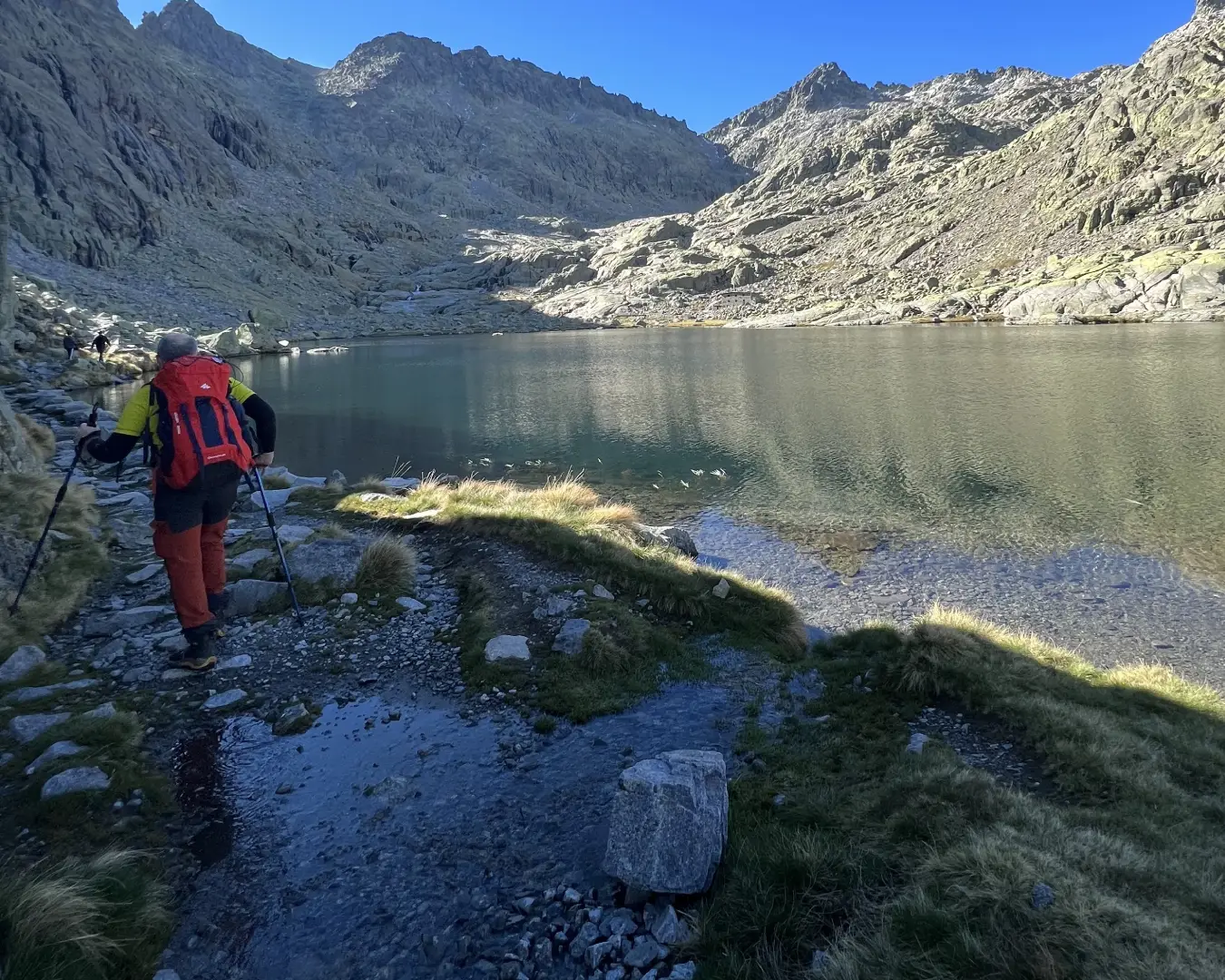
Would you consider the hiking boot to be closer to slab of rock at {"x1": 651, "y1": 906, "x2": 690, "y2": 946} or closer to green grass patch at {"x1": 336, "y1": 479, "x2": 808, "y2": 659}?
green grass patch at {"x1": 336, "y1": 479, "x2": 808, "y2": 659}

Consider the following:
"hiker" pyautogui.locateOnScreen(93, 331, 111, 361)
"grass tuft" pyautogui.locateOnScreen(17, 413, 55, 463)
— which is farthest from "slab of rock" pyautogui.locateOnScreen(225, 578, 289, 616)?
"hiker" pyautogui.locateOnScreen(93, 331, 111, 361)

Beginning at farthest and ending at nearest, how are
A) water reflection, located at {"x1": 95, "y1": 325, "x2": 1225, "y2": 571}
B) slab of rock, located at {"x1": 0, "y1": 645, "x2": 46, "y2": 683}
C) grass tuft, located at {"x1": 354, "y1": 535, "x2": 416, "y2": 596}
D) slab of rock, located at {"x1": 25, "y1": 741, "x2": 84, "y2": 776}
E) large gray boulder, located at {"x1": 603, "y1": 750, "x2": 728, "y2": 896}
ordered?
water reflection, located at {"x1": 95, "y1": 325, "x2": 1225, "y2": 571} < grass tuft, located at {"x1": 354, "y1": 535, "x2": 416, "y2": 596} < slab of rock, located at {"x1": 0, "y1": 645, "x2": 46, "y2": 683} < slab of rock, located at {"x1": 25, "y1": 741, "x2": 84, "y2": 776} < large gray boulder, located at {"x1": 603, "y1": 750, "x2": 728, "y2": 896}

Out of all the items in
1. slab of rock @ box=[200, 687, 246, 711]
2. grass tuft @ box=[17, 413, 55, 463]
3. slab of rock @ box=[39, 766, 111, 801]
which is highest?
grass tuft @ box=[17, 413, 55, 463]

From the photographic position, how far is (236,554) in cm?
1117

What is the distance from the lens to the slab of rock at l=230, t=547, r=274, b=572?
34.3 feet

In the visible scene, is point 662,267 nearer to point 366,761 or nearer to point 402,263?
point 402,263

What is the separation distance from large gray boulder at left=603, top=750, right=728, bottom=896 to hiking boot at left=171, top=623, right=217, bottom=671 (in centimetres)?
543

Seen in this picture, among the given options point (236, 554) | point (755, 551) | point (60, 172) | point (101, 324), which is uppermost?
point (60, 172)

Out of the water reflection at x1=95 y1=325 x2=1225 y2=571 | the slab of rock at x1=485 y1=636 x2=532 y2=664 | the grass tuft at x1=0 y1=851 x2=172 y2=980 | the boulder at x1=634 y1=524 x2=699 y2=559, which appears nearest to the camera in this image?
the grass tuft at x1=0 y1=851 x2=172 y2=980

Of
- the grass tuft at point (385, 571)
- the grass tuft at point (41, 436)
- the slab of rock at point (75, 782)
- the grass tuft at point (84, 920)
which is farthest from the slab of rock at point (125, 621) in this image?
the grass tuft at point (41, 436)

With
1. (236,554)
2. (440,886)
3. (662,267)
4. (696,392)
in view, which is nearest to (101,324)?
(696,392)

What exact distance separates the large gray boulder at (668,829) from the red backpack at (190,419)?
5630 mm

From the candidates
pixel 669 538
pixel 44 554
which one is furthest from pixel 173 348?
pixel 669 538

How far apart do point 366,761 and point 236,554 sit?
6029 mm
